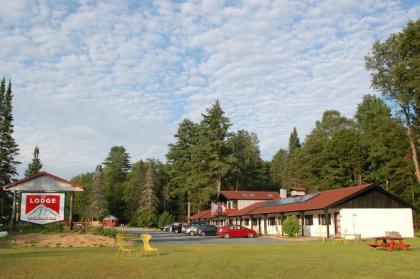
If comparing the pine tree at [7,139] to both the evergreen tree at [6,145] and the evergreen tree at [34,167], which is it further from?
the evergreen tree at [34,167]

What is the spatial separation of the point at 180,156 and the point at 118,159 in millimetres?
42130

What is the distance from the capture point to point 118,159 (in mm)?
126750

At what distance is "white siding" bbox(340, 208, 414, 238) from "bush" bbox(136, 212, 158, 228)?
53.1 meters

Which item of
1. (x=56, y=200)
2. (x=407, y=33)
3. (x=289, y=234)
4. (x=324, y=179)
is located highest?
(x=407, y=33)

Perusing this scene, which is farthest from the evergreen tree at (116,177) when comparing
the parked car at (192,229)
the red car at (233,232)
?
the red car at (233,232)

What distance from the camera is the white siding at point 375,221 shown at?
3622cm

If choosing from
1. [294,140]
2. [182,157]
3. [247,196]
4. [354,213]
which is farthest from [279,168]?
[354,213]

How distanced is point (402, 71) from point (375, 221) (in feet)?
44.8

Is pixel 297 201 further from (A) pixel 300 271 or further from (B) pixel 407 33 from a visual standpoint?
(A) pixel 300 271

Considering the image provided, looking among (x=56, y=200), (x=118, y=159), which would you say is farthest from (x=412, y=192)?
(x=118, y=159)

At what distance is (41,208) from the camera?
29.9m

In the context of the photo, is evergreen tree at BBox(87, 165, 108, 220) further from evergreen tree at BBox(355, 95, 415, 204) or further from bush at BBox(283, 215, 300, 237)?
bush at BBox(283, 215, 300, 237)

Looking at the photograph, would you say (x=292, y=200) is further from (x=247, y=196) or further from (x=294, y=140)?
(x=294, y=140)

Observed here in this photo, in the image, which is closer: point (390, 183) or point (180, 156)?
point (390, 183)
